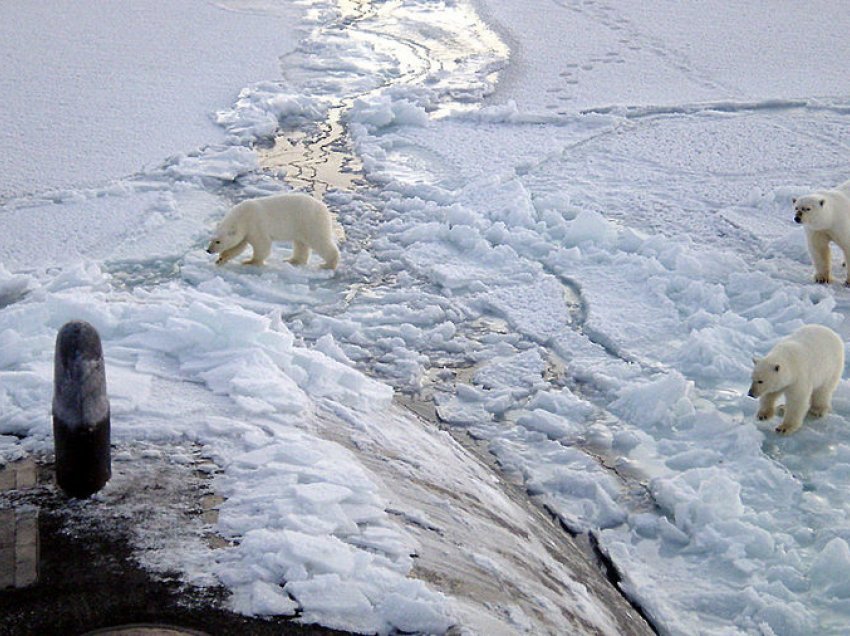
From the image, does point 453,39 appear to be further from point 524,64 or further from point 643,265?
point 643,265

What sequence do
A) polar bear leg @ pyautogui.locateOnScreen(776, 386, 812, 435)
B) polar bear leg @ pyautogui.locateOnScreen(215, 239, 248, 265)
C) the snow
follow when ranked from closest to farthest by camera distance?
the snow
polar bear leg @ pyautogui.locateOnScreen(776, 386, 812, 435)
polar bear leg @ pyautogui.locateOnScreen(215, 239, 248, 265)

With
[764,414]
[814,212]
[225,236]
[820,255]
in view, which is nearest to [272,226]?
[225,236]

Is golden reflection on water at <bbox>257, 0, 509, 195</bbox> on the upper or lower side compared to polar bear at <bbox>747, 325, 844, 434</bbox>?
lower

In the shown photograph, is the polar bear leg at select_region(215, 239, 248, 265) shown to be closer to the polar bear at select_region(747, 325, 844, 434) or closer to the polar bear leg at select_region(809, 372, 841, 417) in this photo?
the polar bear at select_region(747, 325, 844, 434)

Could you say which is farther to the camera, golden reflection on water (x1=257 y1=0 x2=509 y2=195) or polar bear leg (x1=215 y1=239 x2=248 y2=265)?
golden reflection on water (x1=257 y1=0 x2=509 y2=195)

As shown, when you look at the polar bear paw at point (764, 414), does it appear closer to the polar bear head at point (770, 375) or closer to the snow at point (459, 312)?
the snow at point (459, 312)

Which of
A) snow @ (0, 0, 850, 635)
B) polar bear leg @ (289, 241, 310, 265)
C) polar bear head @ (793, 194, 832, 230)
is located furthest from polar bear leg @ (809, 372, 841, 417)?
polar bear leg @ (289, 241, 310, 265)

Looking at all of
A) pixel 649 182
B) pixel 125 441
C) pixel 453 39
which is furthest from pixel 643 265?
pixel 453 39
